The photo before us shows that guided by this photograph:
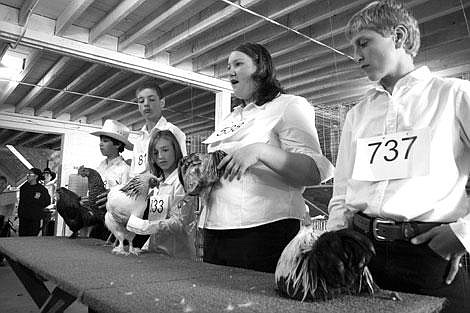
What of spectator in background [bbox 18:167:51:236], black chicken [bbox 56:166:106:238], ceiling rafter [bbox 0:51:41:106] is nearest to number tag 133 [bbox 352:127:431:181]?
black chicken [bbox 56:166:106:238]

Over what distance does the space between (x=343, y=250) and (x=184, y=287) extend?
1.36 ft

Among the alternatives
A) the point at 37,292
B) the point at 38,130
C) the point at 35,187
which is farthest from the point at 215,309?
the point at 38,130

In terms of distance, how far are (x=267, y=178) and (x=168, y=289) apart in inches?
22.1

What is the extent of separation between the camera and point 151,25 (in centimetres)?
397

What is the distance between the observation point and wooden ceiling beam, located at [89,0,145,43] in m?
3.53

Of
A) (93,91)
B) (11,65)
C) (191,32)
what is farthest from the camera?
(93,91)

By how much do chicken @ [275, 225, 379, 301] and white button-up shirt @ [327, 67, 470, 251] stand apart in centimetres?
19

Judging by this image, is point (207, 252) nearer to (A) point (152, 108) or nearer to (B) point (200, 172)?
(B) point (200, 172)

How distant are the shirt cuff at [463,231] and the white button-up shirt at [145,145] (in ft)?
4.86

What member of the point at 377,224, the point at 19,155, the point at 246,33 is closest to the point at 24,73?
the point at 246,33

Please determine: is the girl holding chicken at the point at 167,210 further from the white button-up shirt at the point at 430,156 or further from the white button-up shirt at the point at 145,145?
the white button-up shirt at the point at 430,156

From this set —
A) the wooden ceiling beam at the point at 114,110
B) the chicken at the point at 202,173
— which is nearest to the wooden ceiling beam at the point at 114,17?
the chicken at the point at 202,173

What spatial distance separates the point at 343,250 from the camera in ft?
2.59

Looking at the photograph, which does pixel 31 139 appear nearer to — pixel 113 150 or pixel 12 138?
pixel 12 138
